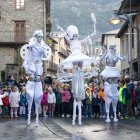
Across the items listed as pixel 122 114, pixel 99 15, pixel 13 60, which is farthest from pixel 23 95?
pixel 99 15

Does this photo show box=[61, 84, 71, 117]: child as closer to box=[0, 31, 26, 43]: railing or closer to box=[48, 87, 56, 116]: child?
box=[48, 87, 56, 116]: child

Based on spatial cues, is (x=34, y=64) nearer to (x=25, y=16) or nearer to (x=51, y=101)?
(x=51, y=101)

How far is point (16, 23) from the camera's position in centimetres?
5509

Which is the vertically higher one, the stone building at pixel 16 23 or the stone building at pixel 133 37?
the stone building at pixel 16 23

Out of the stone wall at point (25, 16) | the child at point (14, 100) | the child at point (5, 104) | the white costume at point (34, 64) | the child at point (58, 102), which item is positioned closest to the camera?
the white costume at point (34, 64)

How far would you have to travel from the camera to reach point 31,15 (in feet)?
179

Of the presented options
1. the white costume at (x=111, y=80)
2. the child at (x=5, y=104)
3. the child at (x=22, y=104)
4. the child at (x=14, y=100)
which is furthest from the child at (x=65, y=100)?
the white costume at (x=111, y=80)

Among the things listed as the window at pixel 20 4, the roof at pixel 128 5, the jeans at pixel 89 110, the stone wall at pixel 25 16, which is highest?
the window at pixel 20 4

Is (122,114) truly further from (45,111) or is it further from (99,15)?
(99,15)

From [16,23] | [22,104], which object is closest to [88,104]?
[22,104]

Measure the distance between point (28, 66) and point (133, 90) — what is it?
7.19 metres

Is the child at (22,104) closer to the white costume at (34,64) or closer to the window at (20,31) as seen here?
the white costume at (34,64)

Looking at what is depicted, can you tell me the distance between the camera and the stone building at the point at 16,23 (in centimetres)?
5425

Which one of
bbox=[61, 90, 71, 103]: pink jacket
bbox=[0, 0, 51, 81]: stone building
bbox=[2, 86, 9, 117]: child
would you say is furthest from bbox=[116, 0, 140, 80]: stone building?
bbox=[0, 0, 51, 81]: stone building
